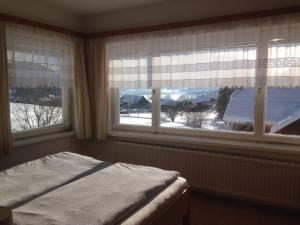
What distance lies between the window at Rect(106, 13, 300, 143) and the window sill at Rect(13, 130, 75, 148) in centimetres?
86

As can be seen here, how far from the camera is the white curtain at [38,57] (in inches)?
106

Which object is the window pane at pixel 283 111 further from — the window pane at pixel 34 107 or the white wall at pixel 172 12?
the window pane at pixel 34 107

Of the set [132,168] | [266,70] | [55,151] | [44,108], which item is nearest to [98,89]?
[44,108]

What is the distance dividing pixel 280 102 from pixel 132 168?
1.70 m

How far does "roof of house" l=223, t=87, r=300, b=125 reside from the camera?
257cm

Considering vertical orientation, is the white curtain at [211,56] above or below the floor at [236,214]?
above

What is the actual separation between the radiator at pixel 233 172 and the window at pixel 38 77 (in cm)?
123

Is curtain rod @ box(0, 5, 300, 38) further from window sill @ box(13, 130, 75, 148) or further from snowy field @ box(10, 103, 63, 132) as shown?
window sill @ box(13, 130, 75, 148)

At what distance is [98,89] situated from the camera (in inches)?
136

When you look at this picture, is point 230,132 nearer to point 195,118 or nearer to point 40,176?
point 195,118

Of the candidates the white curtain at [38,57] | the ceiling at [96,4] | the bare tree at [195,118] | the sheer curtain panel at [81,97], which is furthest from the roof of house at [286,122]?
the white curtain at [38,57]

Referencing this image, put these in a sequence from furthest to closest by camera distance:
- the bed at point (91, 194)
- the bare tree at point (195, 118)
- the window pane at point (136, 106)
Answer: the window pane at point (136, 106)
the bare tree at point (195, 118)
the bed at point (91, 194)

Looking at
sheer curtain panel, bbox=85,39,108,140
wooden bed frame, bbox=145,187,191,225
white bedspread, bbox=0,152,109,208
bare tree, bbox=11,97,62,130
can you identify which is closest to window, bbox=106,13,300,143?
sheer curtain panel, bbox=85,39,108,140

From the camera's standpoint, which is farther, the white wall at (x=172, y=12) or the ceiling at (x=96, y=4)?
the ceiling at (x=96, y=4)
